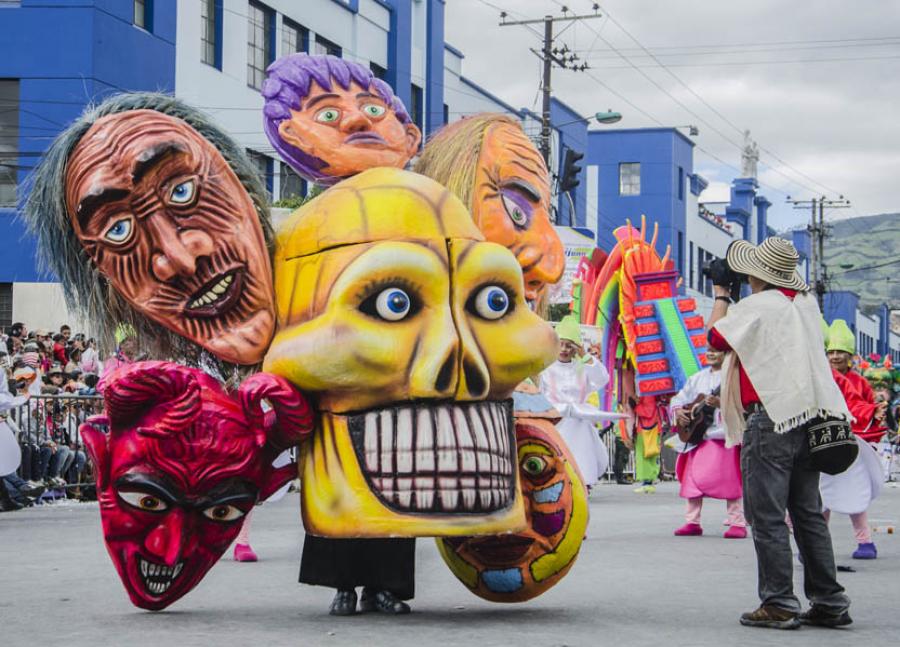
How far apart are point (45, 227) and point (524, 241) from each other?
7.35 feet

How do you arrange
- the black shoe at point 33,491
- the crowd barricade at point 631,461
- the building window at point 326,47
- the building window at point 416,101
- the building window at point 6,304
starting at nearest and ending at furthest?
1. the black shoe at point 33,491
2. the building window at point 6,304
3. the crowd barricade at point 631,461
4. the building window at point 326,47
5. the building window at point 416,101

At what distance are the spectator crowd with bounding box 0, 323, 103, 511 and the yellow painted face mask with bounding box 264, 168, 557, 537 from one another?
887 centimetres

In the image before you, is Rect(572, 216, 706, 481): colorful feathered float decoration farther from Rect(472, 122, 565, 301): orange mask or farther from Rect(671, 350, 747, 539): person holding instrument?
Rect(472, 122, 565, 301): orange mask

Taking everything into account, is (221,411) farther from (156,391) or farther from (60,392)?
(60,392)

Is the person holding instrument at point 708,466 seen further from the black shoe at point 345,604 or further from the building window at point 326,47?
the building window at point 326,47

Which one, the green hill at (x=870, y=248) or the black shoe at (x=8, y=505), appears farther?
the green hill at (x=870, y=248)

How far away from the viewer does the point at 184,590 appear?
6.74 m

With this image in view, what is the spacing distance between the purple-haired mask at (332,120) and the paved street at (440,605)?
2.14 meters

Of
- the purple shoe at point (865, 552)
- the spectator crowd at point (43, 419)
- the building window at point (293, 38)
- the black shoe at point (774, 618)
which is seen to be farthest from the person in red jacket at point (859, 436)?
the building window at point (293, 38)

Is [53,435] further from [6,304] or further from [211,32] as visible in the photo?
[211,32]

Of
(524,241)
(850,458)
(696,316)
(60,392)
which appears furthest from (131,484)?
(696,316)

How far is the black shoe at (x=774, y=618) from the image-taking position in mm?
6664

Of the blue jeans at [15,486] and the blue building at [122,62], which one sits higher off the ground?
the blue building at [122,62]

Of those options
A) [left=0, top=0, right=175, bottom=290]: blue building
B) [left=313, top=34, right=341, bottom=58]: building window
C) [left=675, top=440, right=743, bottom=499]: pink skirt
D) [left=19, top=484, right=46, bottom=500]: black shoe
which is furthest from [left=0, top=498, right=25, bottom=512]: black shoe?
[left=313, top=34, right=341, bottom=58]: building window
